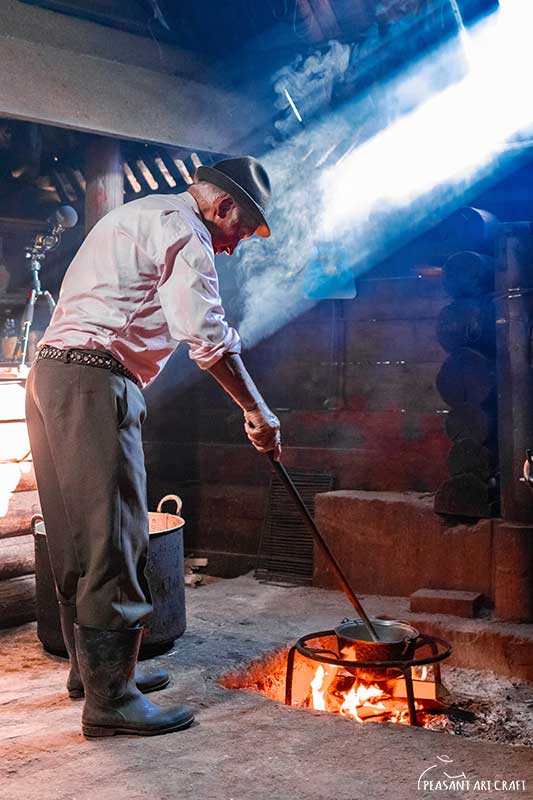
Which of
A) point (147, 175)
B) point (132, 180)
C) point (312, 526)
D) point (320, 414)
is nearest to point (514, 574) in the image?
point (312, 526)

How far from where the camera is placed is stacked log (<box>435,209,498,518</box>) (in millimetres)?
5879

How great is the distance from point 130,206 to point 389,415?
3998mm

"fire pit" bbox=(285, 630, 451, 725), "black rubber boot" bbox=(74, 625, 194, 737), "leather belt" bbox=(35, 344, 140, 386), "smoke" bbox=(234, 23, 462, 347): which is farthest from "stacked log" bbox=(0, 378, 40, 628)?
"smoke" bbox=(234, 23, 462, 347)

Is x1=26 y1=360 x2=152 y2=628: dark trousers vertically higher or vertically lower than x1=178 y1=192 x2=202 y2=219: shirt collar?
lower

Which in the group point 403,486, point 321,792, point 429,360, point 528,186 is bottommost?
point 321,792

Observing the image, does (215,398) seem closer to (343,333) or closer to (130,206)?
(343,333)

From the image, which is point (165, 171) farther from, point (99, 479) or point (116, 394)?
point (99, 479)

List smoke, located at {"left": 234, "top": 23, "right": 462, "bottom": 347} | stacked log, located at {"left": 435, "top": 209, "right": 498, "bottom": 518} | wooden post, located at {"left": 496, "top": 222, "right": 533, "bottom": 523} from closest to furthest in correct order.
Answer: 1. wooden post, located at {"left": 496, "top": 222, "right": 533, "bottom": 523}
2. stacked log, located at {"left": 435, "top": 209, "right": 498, "bottom": 518}
3. smoke, located at {"left": 234, "top": 23, "right": 462, "bottom": 347}

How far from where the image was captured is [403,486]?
7004mm

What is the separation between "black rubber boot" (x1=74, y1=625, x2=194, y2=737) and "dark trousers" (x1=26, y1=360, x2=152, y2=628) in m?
0.07

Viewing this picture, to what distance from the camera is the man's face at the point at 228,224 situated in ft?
12.4

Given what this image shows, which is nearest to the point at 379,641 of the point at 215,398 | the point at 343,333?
the point at 343,333

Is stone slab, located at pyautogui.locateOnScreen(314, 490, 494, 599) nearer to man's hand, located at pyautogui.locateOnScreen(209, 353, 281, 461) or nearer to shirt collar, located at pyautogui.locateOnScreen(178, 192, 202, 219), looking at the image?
man's hand, located at pyautogui.locateOnScreen(209, 353, 281, 461)

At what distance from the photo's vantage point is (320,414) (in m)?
7.50
